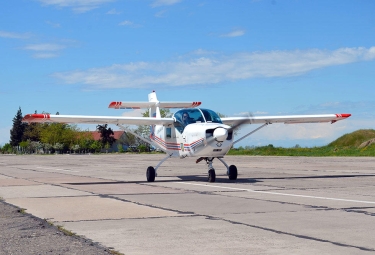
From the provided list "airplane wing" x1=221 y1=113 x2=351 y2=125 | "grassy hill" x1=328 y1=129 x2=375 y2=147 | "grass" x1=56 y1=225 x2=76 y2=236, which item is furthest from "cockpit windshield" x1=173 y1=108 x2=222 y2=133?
"grassy hill" x1=328 y1=129 x2=375 y2=147

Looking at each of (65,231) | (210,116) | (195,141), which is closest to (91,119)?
(195,141)

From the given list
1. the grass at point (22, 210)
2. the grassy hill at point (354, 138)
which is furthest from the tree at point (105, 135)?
the grass at point (22, 210)

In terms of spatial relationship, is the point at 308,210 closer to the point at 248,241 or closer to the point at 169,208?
the point at 169,208

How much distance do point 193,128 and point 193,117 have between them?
0.67 m

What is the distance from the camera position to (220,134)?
17172 mm

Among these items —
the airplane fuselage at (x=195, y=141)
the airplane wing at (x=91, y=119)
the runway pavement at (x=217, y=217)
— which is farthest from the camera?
the airplane wing at (x=91, y=119)

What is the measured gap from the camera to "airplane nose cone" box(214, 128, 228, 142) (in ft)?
56.3

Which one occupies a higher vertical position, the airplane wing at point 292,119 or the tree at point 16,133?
the tree at point 16,133

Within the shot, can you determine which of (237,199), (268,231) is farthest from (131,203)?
(268,231)

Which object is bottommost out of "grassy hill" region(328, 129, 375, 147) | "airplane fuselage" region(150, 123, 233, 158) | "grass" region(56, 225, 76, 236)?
"grass" region(56, 225, 76, 236)

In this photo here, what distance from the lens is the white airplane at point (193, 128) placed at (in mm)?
17750

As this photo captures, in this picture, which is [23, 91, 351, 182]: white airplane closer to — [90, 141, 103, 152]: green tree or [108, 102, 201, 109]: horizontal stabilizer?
[108, 102, 201, 109]: horizontal stabilizer

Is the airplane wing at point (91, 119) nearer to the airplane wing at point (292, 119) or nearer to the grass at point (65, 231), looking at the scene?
the airplane wing at point (292, 119)

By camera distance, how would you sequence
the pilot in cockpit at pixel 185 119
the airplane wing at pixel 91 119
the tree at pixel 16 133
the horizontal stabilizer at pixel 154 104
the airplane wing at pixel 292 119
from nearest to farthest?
1. the pilot in cockpit at pixel 185 119
2. the airplane wing at pixel 91 119
3. the airplane wing at pixel 292 119
4. the horizontal stabilizer at pixel 154 104
5. the tree at pixel 16 133
